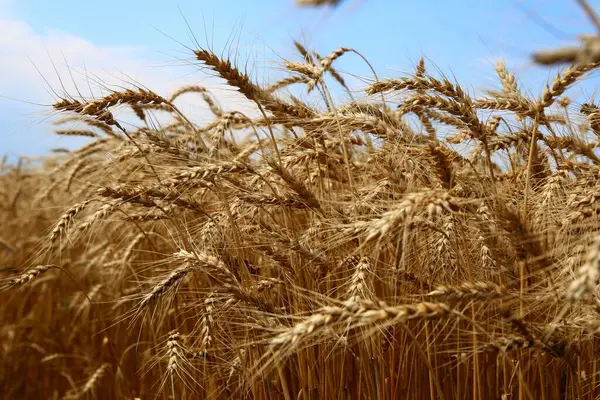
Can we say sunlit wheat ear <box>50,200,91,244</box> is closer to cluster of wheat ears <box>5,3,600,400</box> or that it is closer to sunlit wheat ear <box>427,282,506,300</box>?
cluster of wheat ears <box>5,3,600,400</box>

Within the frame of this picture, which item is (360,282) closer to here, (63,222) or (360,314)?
(360,314)

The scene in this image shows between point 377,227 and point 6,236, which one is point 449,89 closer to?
point 377,227

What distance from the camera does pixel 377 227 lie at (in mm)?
Answer: 1447

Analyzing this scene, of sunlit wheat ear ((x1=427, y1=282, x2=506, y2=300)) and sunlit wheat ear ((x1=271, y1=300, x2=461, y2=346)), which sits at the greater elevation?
sunlit wheat ear ((x1=427, y1=282, x2=506, y2=300))

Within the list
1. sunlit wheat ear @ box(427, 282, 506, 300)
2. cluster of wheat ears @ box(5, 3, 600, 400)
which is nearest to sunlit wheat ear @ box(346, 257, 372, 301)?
cluster of wheat ears @ box(5, 3, 600, 400)

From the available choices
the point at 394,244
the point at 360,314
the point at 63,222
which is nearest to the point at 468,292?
the point at 360,314

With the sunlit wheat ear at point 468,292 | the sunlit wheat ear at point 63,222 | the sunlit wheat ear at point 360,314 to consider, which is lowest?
the sunlit wheat ear at point 360,314

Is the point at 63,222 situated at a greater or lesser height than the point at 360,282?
greater

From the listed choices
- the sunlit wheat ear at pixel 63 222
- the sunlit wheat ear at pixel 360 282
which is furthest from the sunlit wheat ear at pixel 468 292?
the sunlit wheat ear at pixel 63 222

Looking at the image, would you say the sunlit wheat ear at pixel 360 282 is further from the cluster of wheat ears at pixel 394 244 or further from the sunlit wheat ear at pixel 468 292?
the sunlit wheat ear at pixel 468 292

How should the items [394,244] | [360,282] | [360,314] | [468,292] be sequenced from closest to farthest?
[360,314]
[468,292]
[360,282]
[394,244]

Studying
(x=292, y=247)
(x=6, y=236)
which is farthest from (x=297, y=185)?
(x=6, y=236)

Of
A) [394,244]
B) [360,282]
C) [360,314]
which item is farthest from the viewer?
[394,244]

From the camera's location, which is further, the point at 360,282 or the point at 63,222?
the point at 63,222
